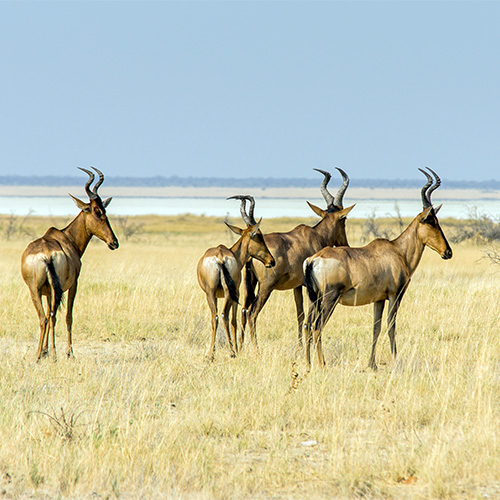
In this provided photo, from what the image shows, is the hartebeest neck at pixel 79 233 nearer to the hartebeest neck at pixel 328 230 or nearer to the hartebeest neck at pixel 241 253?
the hartebeest neck at pixel 241 253

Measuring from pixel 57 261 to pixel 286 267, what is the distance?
306cm

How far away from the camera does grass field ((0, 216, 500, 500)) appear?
562 centimetres

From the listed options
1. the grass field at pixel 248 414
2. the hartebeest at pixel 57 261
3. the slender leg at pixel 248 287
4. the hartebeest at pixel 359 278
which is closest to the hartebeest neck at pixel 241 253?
the slender leg at pixel 248 287

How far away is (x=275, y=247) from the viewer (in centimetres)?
1060

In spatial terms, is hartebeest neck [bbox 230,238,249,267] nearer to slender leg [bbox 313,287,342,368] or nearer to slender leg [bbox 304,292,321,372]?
slender leg [bbox 304,292,321,372]

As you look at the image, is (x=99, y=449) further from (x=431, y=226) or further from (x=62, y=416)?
(x=431, y=226)

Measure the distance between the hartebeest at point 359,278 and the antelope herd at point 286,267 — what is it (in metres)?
0.01

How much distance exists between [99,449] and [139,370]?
2691mm

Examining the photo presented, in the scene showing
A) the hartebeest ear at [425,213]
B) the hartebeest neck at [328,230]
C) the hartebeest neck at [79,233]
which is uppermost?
the hartebeest ear at [425,213]

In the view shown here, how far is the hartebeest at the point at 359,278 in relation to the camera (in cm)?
883

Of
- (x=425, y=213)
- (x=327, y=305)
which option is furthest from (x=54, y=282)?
(x=425, y=213)

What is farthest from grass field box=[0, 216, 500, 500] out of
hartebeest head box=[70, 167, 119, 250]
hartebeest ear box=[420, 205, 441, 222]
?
hartebeest ear box=[420, 205, 441, 222]

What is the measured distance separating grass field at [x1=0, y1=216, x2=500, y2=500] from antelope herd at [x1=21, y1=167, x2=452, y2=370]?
22.3 inches

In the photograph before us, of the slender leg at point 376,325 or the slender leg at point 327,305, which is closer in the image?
the slender leg at point 327,305
